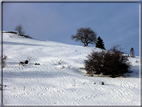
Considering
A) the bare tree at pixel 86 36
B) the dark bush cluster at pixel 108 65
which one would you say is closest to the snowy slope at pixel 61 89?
the dark bush cluster at pixel 108 65

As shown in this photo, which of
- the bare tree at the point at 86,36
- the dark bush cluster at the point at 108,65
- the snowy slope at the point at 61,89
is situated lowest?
the snowy slope at the point at 61,89

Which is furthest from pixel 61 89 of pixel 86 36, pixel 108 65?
pixel 86 36

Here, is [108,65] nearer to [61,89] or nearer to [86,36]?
[61,89]

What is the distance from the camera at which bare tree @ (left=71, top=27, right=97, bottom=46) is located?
3465 centimetres

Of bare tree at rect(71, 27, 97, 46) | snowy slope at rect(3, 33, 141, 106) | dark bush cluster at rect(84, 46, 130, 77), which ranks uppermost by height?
bare tree at rect(71, 27, 97, 46)

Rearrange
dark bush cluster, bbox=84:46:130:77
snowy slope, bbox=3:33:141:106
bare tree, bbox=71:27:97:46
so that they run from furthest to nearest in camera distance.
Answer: bare tree, bbox=71:27:97:46 → dark bush cluster, bbox=84:46:130:77 → snowy slope, bbox=3:33:141:106

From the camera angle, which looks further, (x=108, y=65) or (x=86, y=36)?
(x=86, y=36)

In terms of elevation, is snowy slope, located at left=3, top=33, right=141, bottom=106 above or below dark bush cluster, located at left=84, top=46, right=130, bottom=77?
below

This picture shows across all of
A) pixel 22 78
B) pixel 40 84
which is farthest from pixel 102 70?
pixel 22 78

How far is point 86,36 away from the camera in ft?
113

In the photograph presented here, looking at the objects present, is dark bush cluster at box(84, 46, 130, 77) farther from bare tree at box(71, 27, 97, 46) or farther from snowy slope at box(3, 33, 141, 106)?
bare tree at box(71, 27, 97, 46)

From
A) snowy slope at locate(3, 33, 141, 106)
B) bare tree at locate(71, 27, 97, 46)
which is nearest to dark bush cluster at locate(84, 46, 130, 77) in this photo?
snowy slope at locate(3, 33, 141, 106)

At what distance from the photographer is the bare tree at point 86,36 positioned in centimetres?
3465

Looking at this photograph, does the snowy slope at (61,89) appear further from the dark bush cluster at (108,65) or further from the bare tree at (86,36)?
the bare tree at (86,36)
